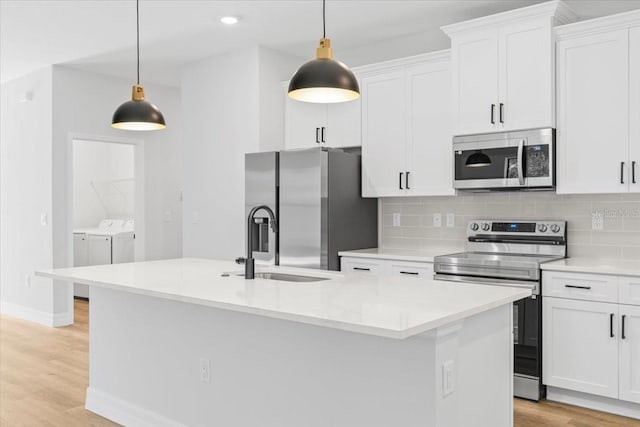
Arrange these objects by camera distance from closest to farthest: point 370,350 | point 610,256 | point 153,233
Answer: point 370,350
point 610,256
point 153,233

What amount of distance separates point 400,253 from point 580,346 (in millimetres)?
1454

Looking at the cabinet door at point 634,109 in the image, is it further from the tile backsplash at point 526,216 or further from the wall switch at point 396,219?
the wall switch at point 396,219

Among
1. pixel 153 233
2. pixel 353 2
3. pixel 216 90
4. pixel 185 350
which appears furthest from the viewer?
pixel 153 233

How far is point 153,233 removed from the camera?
671 centimetres

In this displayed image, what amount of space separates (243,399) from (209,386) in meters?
0.24

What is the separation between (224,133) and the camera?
17.7 ft

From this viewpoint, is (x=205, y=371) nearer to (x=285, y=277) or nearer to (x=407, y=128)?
(x=285, y=277)

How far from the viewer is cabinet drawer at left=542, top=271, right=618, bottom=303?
10.7ft

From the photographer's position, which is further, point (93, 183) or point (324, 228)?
point (93, 183)

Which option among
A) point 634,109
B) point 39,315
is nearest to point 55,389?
point 39,315

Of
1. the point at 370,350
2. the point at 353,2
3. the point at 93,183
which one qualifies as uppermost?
the point at 353,2

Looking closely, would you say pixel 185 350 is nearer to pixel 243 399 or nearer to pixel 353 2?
pixel 243 399

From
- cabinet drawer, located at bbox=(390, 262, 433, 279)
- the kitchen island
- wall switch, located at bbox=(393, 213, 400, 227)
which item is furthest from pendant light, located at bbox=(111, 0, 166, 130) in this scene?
wall switch, located at bbox=(393, 213, 400, 227)

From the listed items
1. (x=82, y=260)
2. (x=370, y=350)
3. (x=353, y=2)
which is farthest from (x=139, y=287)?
(x=82, y=260)
